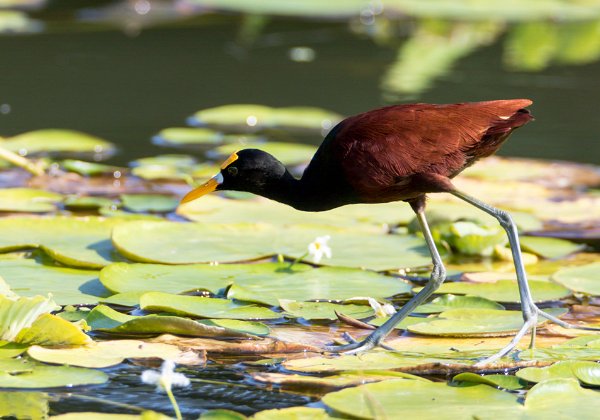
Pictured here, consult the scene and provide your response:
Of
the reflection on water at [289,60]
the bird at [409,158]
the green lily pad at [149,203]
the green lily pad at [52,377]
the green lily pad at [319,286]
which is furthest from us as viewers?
the reflection on water at [289,60]

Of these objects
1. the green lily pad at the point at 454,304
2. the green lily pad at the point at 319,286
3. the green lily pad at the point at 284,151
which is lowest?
the green lily pad at the point at 454,304

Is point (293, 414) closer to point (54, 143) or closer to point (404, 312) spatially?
point (404, 312)

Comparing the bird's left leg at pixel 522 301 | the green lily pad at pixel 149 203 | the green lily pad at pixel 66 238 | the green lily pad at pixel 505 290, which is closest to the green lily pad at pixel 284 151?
the green lily pad at pixel 149 203

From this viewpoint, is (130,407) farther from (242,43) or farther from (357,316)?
(242,43)

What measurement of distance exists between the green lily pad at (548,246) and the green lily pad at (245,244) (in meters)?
0.51

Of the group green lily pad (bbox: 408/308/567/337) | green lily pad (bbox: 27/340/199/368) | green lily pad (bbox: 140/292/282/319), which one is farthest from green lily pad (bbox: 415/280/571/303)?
green lily pad (bbox: 27/340/199/368)

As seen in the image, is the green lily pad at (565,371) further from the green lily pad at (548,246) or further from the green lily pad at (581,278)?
the green lily pad at (548,246)

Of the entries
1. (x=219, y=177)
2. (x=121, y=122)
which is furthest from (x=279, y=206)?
(x=121, y=122)

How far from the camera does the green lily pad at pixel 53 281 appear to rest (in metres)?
4.20

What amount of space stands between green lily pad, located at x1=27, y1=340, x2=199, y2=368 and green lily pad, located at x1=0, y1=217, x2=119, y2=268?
0.99m

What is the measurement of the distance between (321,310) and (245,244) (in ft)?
2.71

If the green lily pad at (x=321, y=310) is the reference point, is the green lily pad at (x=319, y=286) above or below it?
above

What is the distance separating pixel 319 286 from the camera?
446 cm

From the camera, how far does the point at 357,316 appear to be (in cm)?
418
